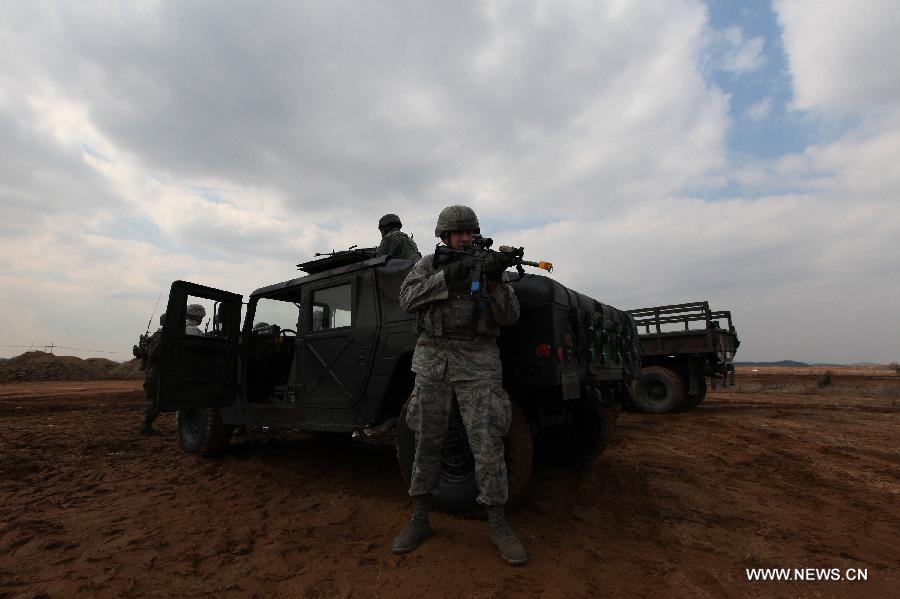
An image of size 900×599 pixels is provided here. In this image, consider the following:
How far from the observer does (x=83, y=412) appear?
8.99 m

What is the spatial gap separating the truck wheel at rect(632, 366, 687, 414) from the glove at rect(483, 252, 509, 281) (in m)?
7.61

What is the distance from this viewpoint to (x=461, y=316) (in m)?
2.74

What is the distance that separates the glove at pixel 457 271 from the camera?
8.90ft

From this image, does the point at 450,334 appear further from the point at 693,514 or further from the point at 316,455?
the point at 316,455

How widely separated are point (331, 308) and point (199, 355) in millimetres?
1288

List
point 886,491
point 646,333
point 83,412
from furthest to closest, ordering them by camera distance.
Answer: point 646,333, point 83,412, point 886,491

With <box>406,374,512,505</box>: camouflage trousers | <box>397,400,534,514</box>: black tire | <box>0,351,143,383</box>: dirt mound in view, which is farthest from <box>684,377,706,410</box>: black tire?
<box>0,351,143,383</box>: dirt mound

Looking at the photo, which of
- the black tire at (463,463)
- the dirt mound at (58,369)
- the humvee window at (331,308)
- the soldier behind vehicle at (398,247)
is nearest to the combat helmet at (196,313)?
the humvee window at (331,308)

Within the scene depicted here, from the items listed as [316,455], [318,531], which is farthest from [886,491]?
[316,455]

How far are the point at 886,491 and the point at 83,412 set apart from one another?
11.5 metres

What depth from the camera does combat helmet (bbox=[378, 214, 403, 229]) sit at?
16.3 feet

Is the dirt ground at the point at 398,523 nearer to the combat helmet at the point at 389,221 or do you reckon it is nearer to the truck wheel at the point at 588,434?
the truck wheel at the point at 588,434

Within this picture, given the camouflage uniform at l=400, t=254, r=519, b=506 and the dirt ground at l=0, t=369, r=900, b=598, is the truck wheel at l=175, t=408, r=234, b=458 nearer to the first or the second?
the dirt ground at l=0, t=369, r=900, b=598

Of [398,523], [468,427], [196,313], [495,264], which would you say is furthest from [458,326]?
[196,313]
